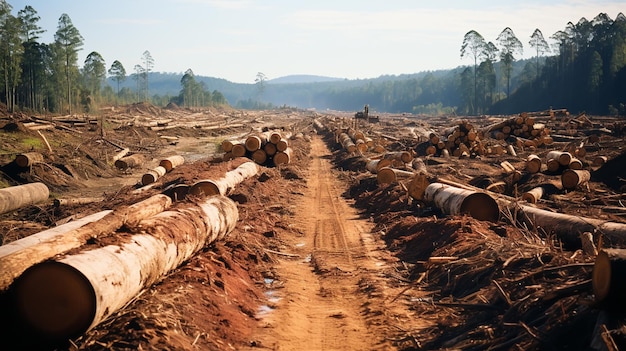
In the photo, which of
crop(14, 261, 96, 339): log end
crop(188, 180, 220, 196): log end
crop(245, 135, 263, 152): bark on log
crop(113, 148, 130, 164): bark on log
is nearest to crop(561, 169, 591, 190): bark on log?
crop(188, 180, 220, 196): log end

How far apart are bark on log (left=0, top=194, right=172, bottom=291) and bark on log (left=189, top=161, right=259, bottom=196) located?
136 inches

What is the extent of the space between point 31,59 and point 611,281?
211 ft

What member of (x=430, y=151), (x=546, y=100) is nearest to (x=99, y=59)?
(x=546, y=100)

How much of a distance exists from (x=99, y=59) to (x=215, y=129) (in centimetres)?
3840

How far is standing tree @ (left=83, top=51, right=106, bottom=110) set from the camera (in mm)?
83688

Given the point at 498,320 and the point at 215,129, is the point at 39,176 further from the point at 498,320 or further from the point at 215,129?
the point at 215,129

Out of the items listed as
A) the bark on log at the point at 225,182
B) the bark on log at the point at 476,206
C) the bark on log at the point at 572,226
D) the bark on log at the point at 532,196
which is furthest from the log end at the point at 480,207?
the bark on log at the point at 225,182

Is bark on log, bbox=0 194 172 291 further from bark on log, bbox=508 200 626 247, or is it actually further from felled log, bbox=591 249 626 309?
bark on log, bbox=508 200 626 247

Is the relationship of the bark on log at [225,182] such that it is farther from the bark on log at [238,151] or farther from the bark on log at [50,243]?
the bark on log at [50,243]

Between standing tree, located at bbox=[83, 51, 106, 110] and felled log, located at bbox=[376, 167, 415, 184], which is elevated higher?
standing tree, located at bbox=[83, 51, 106, 110]

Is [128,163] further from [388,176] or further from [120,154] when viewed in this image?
[388,176]

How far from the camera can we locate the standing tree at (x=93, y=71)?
275 ft

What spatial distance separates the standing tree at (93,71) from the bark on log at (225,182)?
6678cm

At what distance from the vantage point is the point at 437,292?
29.4 feet
